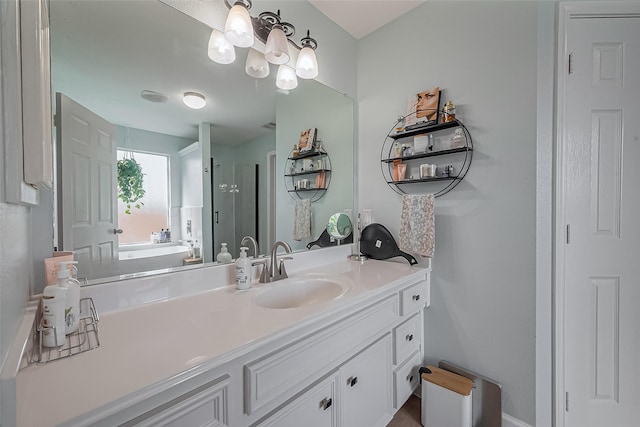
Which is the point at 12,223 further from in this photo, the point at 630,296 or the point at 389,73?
the point at 630,296

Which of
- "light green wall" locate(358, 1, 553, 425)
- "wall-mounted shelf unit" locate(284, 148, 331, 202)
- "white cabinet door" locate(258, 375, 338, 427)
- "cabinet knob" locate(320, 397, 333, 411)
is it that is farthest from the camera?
"wall-mounted shelf unit" locate(284, 148, 331, 202)

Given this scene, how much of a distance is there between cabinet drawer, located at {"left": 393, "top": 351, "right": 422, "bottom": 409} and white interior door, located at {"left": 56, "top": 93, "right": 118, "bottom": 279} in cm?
141

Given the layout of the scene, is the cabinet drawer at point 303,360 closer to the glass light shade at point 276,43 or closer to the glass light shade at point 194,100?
the glass light shade at point 194,100

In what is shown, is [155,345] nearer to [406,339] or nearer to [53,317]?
[53,317]

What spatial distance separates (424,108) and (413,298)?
1126mm

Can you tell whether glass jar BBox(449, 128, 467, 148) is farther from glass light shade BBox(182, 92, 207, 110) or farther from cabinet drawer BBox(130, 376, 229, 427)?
cabinet drawer BBox(130, 376, 229, 427)

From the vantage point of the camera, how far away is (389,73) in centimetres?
181

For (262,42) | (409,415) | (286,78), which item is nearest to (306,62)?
(286,78)

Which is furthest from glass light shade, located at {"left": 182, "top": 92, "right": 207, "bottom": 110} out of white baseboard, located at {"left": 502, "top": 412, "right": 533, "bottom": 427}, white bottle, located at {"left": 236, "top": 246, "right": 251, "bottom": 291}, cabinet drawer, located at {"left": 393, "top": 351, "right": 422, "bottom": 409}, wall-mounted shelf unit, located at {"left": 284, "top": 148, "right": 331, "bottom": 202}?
white baseboard, located at {"left": 502, "top": 412, "right": 533, "bottom": 427}

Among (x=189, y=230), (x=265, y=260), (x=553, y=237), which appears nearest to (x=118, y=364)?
(x=189, y=230)

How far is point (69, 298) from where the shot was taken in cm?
72

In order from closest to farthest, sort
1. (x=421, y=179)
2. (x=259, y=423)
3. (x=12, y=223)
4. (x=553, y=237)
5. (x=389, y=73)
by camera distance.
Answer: (x=12, y=223), (x=259, y=423), (x=553, y=237), (x=421, y=179), (x=389, y=73)

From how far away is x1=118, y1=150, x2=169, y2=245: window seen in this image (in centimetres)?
101

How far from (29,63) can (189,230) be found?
28.4 inches
